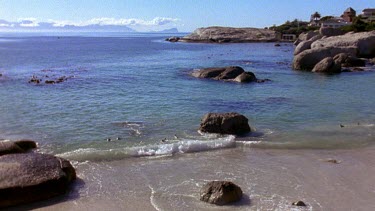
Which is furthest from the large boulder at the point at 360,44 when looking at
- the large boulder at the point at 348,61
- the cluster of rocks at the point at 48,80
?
the cluster of rocks at the point at 48,80

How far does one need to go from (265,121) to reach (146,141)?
7.33m

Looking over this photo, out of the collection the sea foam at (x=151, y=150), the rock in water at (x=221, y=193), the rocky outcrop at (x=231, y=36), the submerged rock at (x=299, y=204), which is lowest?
the rocky outcrop at (x=231, y=36)

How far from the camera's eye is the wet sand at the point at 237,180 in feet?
42.9

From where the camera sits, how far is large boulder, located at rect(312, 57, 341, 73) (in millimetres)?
45312

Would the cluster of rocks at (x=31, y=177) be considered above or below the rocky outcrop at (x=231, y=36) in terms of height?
above

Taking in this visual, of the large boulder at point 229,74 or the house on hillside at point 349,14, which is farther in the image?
the house on hillside at point 349,14

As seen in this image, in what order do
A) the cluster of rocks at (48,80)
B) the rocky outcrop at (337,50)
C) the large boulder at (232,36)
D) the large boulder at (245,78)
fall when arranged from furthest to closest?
the large boulder at (232,36) < the rocky outcrop at (337,50) < the cluster of rocks at (48,80) < the large boulder at (245,78)

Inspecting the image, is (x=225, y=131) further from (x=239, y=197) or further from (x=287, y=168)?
(x=239, y=197)

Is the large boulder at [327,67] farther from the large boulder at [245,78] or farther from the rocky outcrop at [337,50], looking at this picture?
the large boulder at [245,78]

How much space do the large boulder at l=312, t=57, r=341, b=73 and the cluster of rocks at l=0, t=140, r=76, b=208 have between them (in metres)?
36.2

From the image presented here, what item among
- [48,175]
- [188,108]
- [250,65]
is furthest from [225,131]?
[250,65]

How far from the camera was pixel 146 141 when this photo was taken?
20.2m

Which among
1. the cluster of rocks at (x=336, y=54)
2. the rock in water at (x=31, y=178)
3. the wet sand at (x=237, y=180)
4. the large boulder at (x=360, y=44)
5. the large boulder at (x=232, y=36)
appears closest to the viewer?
the rock in water at (x=31, y=178)

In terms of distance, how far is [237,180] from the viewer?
15.0 meters
